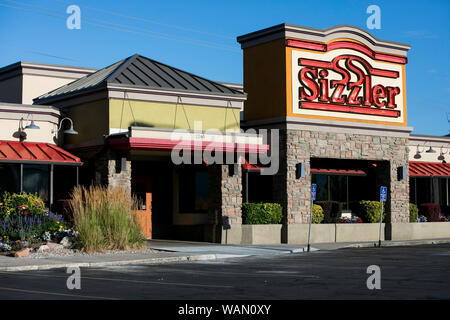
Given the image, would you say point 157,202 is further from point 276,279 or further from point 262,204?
point 276,279

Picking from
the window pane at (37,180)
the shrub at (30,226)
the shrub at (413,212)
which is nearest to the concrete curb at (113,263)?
the shrub at (30,226)

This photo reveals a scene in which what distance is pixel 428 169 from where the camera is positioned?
38688 mm

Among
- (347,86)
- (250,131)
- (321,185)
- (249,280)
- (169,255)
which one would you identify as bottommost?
(249,280)

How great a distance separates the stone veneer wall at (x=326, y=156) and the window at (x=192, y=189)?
10.6ft

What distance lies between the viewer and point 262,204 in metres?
30.3

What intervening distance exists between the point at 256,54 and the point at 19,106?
33.5 ft

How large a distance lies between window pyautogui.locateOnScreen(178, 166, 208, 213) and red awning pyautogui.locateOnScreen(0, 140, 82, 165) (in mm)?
5483

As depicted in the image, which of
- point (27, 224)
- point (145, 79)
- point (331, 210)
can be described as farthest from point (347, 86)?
point (27, 224)

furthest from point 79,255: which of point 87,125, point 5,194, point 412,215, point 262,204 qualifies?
point 412,215

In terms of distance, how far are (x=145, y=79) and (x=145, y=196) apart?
5.42m

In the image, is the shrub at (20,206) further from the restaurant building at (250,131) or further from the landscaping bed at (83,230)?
the restaurant building at (250,131)

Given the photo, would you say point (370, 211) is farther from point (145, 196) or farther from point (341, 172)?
point (145, 196)

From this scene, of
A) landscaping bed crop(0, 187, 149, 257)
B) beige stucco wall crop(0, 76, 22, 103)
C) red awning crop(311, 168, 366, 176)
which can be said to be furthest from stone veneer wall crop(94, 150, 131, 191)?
red awning crop(311, 168, 366, 176)
